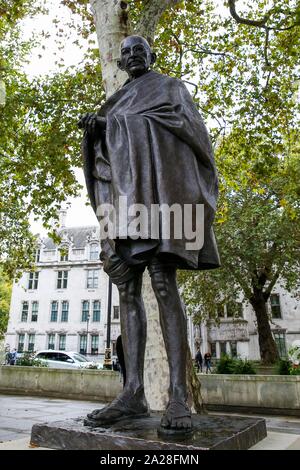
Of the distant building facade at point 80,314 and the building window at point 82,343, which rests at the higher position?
the distant building facade at point 80,314

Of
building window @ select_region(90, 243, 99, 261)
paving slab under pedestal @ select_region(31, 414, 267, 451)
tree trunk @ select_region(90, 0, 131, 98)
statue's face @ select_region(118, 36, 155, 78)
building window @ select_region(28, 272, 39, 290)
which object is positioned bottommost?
paving slab under pedestal @ select_region(31, 414, 267, 451)

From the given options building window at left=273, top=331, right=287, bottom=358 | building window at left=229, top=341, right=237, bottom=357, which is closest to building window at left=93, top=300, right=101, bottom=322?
building window at left=229, top=341, right=237, bottom=357

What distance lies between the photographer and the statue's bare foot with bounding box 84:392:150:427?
7.61 ft

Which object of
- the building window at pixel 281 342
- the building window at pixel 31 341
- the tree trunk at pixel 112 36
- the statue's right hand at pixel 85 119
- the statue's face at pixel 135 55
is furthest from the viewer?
the building window at pixel 31 341

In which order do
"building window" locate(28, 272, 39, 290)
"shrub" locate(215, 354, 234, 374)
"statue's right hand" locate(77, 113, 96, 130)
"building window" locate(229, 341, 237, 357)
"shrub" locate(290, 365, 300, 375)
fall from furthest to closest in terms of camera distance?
"building window" locate(28, 272, 39, 290), "building window" locate(229, 341, 237, 357), "shrub" locate(215, 354, 234, 374), "shrub" locate(290, 365, 300, 375), "statue's right hand" locate(77, 113, 96, 130)

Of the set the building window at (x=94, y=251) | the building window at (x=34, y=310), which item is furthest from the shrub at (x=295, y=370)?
the building window at (x=34, y=310)

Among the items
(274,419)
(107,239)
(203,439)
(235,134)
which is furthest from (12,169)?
(203,439)

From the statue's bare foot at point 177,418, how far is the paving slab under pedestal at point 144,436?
0.17 ft

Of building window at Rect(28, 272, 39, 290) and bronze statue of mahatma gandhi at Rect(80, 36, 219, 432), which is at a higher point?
building window at Rect(28, 272, 39, 290)

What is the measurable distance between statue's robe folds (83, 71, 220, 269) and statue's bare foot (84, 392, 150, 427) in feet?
2.82

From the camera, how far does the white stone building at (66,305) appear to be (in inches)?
1778

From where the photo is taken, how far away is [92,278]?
47.7 m

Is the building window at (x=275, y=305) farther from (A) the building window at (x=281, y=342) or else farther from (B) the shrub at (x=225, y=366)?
(B) the shrub at (x=225, y=366)

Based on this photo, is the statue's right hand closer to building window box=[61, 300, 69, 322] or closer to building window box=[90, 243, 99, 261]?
building window box=[61, 300, 69, 322]
